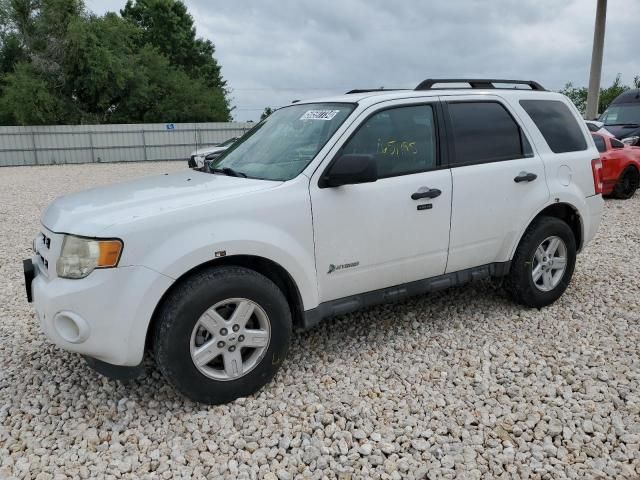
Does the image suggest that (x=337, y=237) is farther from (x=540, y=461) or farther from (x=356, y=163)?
(x=540, y=461)

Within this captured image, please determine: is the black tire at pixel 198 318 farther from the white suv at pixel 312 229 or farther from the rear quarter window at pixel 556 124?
the rear quarter window at pixel 556 124

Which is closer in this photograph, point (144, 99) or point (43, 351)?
point (43, 351)

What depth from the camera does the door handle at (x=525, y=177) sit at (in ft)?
13.4

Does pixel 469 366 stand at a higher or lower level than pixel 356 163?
lower

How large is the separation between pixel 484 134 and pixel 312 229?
172 cm

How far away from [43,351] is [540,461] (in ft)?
11.4

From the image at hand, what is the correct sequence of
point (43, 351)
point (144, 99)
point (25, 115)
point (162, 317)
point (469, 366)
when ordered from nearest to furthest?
point (162, 317) < point (469, 366) < point (43, 351) < point (25, 115) < point (144, 99)

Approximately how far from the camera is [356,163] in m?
3.15

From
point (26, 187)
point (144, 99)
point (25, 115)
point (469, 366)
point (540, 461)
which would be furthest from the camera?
point (144, 99)

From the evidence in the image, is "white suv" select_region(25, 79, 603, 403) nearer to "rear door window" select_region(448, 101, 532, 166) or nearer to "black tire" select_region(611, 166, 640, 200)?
"rear door window" select_region(448, 101, 532, 166)

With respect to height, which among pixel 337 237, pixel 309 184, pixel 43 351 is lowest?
pixel 43 351

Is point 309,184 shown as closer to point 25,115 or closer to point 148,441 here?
point 148,441

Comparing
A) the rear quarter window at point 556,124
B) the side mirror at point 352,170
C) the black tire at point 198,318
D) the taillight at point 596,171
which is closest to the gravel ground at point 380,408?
the black tire at point 198,318

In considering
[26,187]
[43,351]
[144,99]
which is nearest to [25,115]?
[144,99]
